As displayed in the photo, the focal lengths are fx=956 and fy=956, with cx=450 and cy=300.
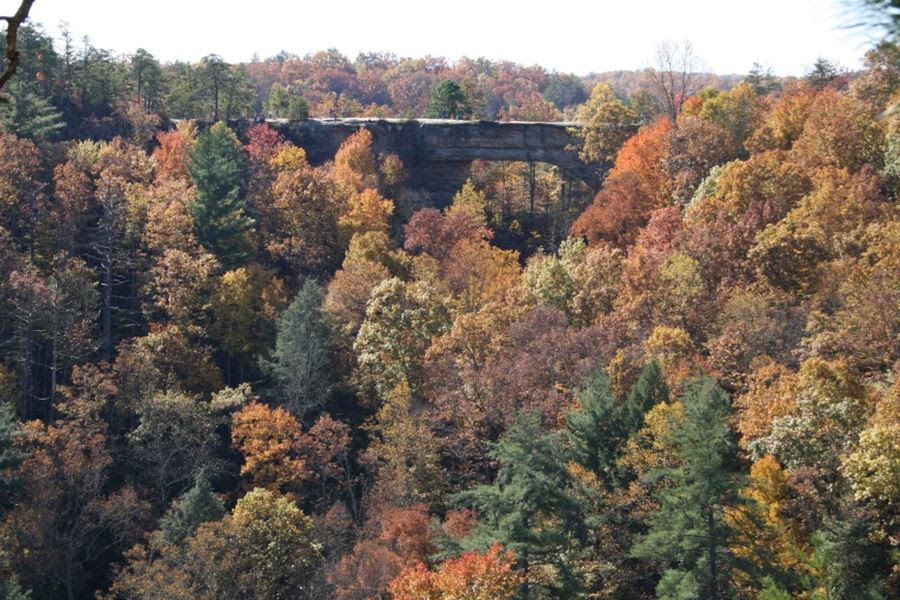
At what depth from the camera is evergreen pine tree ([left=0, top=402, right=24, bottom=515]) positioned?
26.3 metres

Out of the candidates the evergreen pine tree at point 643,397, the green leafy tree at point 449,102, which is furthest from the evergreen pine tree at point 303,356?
the green leafy tree at point 449,102

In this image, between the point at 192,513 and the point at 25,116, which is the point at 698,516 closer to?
the point at 192,513

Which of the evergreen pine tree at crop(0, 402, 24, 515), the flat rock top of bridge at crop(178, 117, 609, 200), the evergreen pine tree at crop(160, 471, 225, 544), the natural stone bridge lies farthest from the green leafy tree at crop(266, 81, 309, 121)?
the evergreen pine tree at crop(160, 471, 225, 544)

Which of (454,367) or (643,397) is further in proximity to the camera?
(454,367)

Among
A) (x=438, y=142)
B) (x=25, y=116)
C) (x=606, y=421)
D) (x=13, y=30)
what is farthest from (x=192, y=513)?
(x=438, y=142)

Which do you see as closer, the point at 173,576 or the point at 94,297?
the point at 173,576

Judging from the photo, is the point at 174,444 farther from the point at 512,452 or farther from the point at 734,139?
the point at 734,139

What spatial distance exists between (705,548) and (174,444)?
18511mm

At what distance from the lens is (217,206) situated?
41281 mm

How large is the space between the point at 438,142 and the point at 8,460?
111ft

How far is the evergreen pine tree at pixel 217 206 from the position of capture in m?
40.6

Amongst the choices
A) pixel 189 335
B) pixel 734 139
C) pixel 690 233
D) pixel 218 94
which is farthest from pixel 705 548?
pixel 218 94

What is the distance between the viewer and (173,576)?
75.8 feet

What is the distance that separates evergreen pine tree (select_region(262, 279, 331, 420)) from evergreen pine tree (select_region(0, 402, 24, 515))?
9.02m
